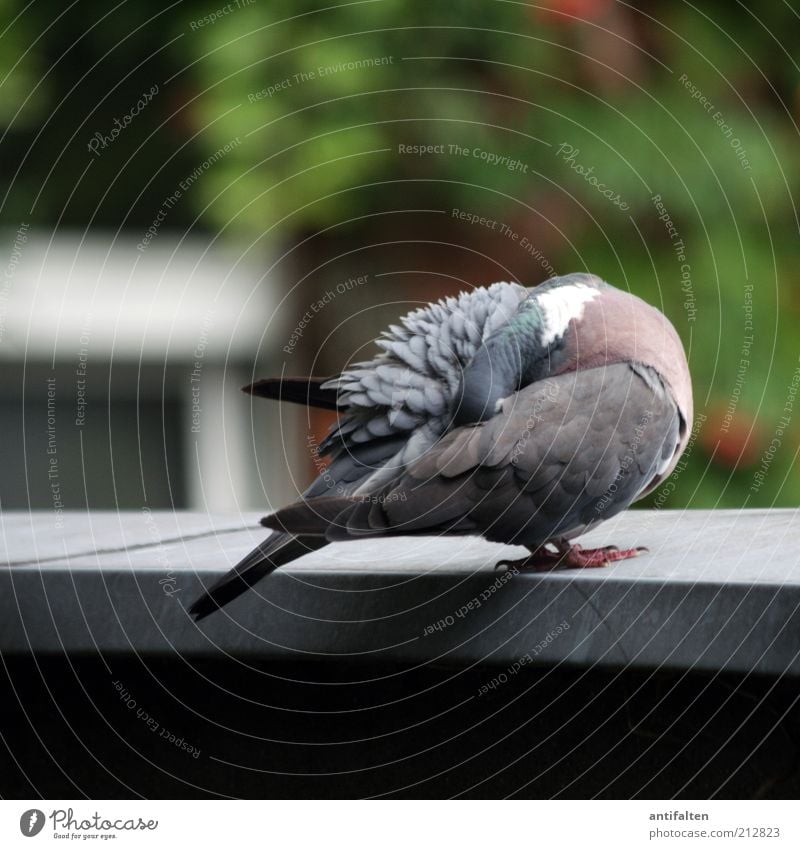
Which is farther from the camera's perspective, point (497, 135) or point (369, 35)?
point (497, 135)

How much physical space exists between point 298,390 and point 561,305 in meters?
0.29

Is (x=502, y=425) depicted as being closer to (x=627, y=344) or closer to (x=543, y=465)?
(x=543, y=465)

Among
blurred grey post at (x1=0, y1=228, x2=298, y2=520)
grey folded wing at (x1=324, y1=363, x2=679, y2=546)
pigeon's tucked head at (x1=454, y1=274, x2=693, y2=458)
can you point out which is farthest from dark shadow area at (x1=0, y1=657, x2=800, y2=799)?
blurred grey post at (x1=0, y1=228, x2=298, y2=520)

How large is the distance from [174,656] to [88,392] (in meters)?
2.18

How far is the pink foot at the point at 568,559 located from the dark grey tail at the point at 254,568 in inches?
8.2

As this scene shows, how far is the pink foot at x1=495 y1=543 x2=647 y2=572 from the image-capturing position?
1.13 metres

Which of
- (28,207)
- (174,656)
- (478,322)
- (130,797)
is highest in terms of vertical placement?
(28,207)

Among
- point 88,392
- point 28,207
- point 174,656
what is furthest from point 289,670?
point 88,392

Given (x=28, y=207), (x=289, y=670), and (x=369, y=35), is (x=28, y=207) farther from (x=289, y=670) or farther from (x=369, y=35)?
(x=289, y=670)

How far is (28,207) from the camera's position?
2330 millimetres

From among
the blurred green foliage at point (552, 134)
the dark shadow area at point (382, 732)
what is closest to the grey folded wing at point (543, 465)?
the dark shadow area at point (382, 732)

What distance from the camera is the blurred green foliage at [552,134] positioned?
192 cm

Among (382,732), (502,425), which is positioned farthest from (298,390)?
(382,732)

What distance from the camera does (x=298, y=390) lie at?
1.24 metres
